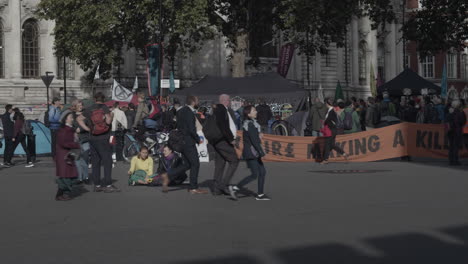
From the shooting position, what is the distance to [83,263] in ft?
25.9

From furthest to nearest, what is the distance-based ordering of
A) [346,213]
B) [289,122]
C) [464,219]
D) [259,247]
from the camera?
[289,122] < [346,213] < [464,219] < [259,247]

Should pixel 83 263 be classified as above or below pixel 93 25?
below

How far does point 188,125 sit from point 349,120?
10.6 m

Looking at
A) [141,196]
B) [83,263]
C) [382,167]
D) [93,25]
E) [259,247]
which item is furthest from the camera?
[93,25]

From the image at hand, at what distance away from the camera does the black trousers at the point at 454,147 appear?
21.7 meters

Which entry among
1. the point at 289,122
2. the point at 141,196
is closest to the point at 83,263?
the point at 141,196

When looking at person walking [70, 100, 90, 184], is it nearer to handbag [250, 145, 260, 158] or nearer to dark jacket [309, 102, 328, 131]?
handbag [250, 145, 260, 158]

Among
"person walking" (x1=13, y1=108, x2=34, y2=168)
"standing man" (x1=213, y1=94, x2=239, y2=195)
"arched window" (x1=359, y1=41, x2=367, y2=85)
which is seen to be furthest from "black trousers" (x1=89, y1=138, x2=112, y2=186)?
"arched window" (x1=359, y1=41, x2=367, y2=85)

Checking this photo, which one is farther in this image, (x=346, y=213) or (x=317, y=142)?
(x=317, y=142)

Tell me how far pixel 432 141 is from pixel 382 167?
3221mm

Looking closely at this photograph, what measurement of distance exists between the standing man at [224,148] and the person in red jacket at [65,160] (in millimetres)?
2264

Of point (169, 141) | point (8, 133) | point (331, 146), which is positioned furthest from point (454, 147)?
point (8, 133)

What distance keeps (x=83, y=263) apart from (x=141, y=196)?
21.8 feet

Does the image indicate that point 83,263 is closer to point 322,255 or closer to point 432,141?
point 322,255
